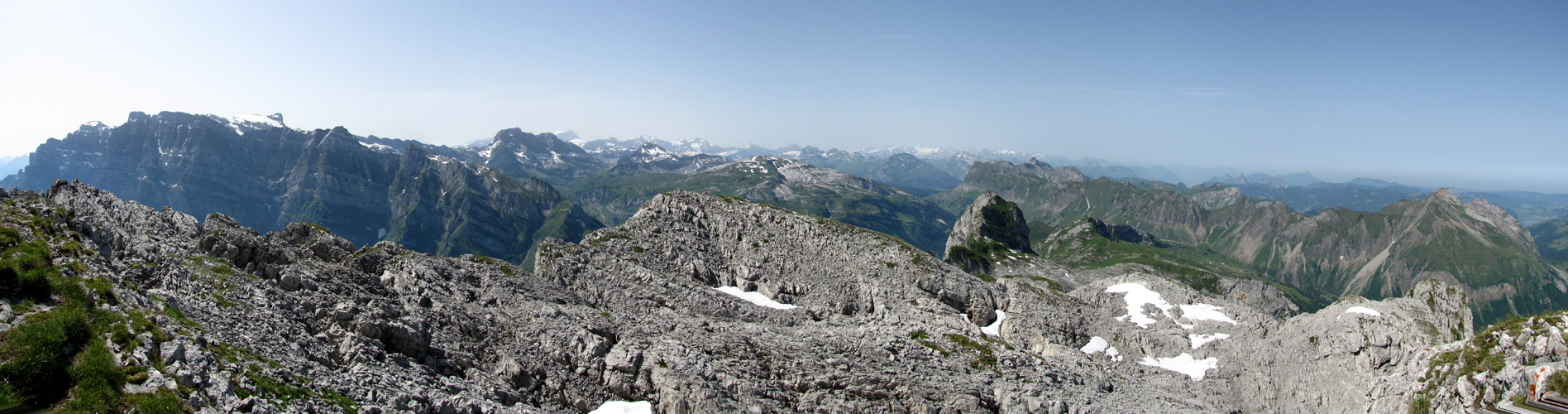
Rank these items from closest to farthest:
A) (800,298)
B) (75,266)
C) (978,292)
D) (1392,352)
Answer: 1. (75,266)
2. (1392,352)
3. (800,298)
4. (978,292)

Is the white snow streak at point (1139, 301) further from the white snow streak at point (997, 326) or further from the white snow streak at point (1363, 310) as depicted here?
the white snow streak at point (1363, 310)

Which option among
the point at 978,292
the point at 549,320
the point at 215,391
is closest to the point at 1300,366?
the point at 978,292

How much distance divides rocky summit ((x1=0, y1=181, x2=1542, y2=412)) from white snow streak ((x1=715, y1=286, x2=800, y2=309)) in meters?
0.52

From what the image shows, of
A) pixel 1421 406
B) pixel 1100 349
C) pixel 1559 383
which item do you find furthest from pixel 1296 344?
pixel 1559 383

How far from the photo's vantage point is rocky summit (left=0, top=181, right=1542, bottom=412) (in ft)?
74.2

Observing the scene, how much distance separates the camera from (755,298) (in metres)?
62.7

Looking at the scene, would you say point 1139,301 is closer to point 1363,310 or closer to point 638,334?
point 1363,310

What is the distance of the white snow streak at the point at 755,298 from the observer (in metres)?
60.6

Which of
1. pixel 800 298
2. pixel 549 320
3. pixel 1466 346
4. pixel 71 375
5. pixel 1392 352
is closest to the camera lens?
pixel 71 375

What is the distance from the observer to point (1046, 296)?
7394 centimetres

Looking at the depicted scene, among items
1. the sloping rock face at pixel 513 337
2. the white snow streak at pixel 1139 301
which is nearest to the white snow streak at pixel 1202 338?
the white snow streak at pixel 1139 301

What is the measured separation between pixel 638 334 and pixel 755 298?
21.9 meters

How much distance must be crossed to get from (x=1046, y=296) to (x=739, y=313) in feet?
140

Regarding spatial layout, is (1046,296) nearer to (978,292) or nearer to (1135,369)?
(978,292)
